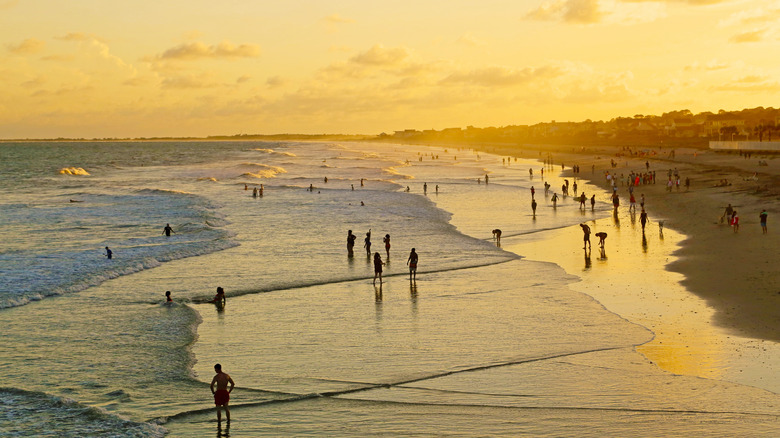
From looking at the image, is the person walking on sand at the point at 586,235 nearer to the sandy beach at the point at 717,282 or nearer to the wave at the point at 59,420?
the sandy beach at the point at 717,282

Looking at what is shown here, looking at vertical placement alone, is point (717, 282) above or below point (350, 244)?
below

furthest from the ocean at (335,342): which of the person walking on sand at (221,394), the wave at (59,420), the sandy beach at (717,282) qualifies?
the sandy beach at (717,282)

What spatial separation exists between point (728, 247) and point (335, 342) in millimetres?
19443

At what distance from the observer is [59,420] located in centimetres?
1326

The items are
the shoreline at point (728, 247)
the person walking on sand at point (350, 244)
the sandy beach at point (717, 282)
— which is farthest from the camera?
the person walking on sand at point (350, 244)

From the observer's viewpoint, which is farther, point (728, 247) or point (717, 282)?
point (728, 247)

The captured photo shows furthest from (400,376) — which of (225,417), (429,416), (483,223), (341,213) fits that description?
(341,213)

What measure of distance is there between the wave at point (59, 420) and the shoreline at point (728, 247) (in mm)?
14180

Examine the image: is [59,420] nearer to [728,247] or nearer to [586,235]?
[586,235]

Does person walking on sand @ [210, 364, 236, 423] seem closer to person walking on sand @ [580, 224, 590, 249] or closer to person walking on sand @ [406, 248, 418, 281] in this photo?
person walking on sand @ [406, 248, 418, 281]

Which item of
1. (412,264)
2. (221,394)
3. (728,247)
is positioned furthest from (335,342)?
(728,247)

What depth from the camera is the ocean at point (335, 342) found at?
1297 centimetres

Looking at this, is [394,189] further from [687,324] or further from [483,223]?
[687,324]

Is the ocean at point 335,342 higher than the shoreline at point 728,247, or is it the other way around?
the shoreline at point 728,247
